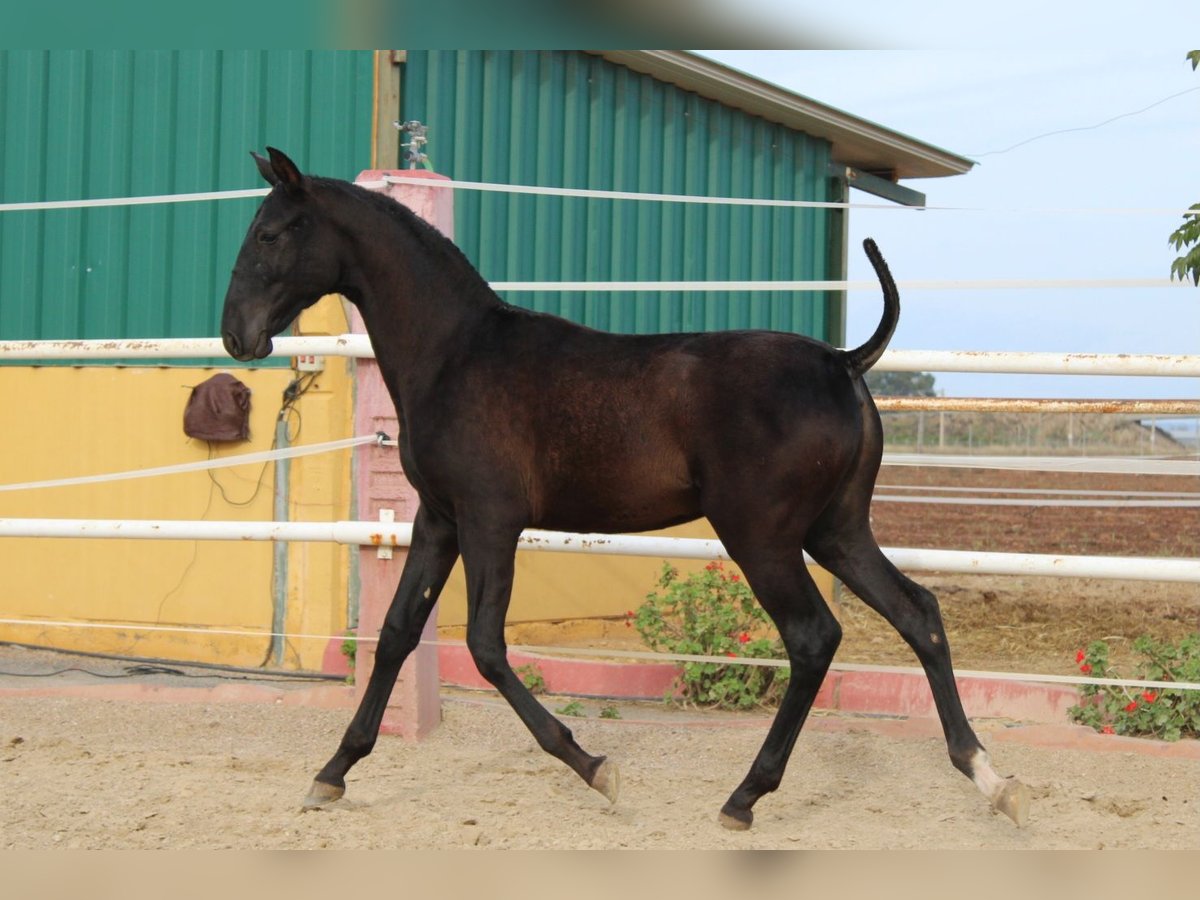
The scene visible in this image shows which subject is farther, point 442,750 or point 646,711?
point 646,711

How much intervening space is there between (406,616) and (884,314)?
170 cm

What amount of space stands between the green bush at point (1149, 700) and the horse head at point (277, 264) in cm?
326

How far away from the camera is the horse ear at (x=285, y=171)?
3.72m

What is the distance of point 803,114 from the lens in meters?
9.05

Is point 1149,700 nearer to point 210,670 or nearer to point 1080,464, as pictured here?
point 1080,464

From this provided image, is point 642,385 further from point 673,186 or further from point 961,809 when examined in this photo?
point 673,186

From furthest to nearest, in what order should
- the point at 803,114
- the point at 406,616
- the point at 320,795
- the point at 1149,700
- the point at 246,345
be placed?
the point at 803,114
the point at 1149,700
the point at 406,616
the point at 320,795
the point at 246,345

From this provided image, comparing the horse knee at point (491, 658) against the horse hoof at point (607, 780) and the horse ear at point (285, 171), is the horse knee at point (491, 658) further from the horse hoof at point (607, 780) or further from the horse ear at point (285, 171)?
the horse ear at point (285, 171)

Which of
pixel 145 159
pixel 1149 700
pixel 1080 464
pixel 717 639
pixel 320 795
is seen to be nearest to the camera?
pixel 320 795

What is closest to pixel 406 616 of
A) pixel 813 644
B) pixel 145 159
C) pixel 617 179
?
pixel 813 644

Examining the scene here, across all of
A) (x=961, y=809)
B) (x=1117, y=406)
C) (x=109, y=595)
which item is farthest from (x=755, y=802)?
(x=109, y=595)

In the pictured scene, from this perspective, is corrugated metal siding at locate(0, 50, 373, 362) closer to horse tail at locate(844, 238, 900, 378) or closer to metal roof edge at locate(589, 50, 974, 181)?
metal roof edge at locate(589, 50, 974, 181)

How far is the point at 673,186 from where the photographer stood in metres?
8.66

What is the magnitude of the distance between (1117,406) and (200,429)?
4523mm
